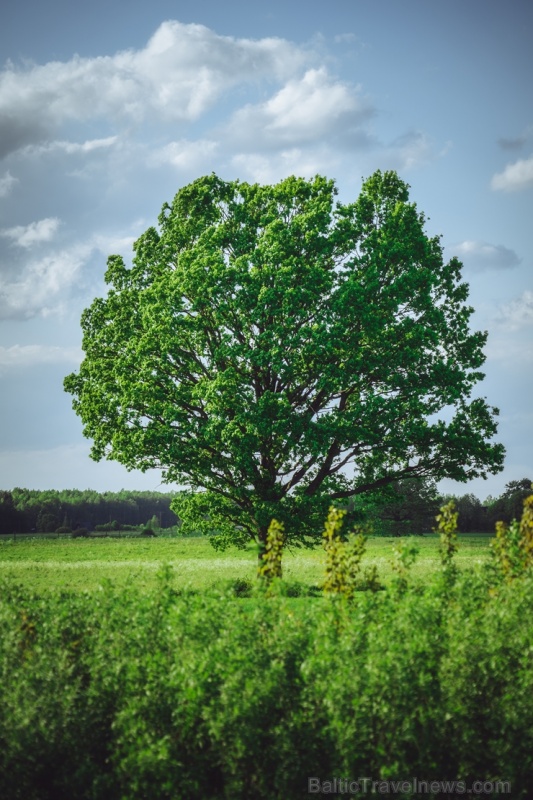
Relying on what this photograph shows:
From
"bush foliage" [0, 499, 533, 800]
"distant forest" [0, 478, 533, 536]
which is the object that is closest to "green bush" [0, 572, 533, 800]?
"bush foliage" [0, 499, 533, 800]

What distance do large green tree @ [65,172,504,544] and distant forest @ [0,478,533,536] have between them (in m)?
3.58

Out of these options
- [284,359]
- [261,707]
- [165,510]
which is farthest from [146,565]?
[165,510]

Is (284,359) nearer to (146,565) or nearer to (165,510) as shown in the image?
(146,565)

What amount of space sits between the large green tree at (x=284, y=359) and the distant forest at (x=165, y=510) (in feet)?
11.8

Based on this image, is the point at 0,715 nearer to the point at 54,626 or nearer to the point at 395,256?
the point at 54,626

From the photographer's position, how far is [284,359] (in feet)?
84.4

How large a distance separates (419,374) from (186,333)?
9.40m

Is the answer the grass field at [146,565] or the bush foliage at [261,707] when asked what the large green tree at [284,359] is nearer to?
the grass field at [146,565]

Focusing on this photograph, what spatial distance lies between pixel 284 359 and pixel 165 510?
474ft

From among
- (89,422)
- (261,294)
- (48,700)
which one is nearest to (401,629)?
(48,700)

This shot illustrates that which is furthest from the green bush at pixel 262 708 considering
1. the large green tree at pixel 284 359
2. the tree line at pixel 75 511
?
the tree line at pixel 75 511

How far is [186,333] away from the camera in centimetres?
2684

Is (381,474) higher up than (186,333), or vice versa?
(186,333)

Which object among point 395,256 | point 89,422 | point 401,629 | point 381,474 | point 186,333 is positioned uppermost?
point 395,256
